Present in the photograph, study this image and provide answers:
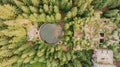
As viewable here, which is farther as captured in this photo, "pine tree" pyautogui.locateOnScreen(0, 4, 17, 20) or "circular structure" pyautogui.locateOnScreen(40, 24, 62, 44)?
"circular structure" pyautogui.locateOnScreen(40, 24, 62, 44)

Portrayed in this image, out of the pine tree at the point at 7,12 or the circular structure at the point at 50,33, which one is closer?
the pine tree at the point at 7,12

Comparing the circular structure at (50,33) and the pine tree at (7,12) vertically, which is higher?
the pine tree at (7,12)

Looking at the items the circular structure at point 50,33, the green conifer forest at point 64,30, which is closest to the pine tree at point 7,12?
the green conifer forest at point 64,30

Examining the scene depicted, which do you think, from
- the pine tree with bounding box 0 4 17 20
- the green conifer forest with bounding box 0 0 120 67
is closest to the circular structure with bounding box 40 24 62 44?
the green conifer forest with bounding box 0 0 120 67

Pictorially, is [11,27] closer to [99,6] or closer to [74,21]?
[74,21]

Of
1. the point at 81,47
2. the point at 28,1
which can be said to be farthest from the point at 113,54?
the point at 28,1

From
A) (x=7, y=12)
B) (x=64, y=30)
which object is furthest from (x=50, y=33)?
(x=7, y=12)

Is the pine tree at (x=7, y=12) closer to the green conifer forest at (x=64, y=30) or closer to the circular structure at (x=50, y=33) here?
the green conifer forest at (x=64, y=30)

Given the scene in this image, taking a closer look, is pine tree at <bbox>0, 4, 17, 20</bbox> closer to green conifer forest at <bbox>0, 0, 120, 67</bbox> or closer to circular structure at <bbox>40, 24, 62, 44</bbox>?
green conifer forest at <bbox>0, 0, 120, 67</bbox>
